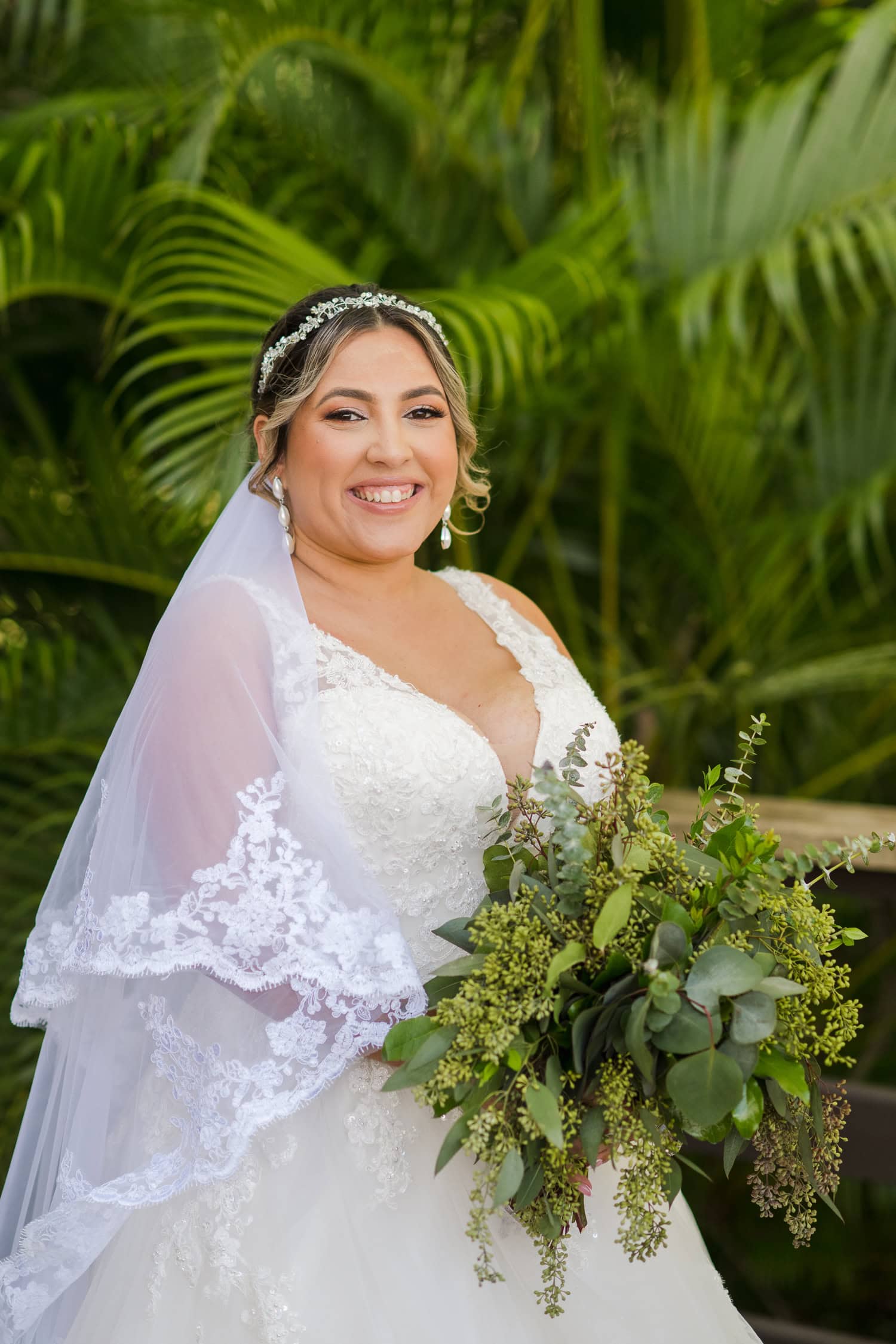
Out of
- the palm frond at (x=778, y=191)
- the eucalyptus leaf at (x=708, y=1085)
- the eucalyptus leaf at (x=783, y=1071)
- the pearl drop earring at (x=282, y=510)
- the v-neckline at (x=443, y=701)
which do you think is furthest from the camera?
the palm frond at (x=778, y=191)

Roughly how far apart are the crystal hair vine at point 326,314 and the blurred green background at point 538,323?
38cm

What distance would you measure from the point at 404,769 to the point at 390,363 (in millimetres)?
684

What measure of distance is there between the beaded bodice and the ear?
357 mm

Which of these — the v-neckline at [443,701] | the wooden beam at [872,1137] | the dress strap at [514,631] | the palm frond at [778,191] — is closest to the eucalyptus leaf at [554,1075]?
the v-neckline at [443,701]

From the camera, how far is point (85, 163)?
2945 millimetres

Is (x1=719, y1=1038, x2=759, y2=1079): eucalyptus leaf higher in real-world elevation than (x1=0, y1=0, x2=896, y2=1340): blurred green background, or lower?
lower

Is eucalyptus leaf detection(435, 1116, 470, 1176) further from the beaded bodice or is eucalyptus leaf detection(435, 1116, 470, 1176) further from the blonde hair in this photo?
the blonde hair

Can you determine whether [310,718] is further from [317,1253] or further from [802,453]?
[802,453]

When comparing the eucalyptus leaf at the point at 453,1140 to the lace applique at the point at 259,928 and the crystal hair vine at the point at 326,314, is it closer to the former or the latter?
the lace applique at the point at 259,928

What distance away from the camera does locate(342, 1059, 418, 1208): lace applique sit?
6.03 feet

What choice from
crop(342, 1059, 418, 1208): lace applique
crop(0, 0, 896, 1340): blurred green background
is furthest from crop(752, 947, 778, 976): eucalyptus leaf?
crop(0, 0, 896, 1340): blurred green background

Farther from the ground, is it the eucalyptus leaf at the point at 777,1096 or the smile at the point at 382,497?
the smile at the point at 382,497

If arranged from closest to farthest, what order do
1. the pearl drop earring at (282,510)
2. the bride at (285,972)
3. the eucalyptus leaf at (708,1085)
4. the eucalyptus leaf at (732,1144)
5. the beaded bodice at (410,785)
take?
the eucalyptus leaf at (708,1085), the eucalyptus leaf at (732,1144), the bride at (285,972), the beaded bodice at (410,785), the pearl drop earring at (282,510)

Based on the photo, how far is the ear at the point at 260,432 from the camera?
7.11 ft
